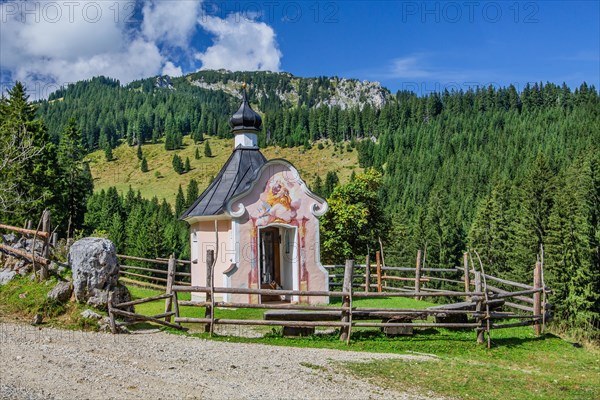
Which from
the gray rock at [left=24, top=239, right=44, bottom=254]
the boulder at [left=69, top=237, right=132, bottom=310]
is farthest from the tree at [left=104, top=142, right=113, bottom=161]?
the boulder at [left=69, top=237, right=132, bottom=310]

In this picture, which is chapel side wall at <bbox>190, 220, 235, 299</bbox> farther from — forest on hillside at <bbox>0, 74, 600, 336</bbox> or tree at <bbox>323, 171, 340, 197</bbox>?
tree at <bbox>323, 171, 340, 197</bbox>

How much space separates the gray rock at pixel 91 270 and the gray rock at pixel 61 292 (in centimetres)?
26

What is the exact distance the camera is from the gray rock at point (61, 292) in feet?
49.8

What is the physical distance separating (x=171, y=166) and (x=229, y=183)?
12823 cm

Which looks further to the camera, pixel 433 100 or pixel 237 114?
pixel 433 100

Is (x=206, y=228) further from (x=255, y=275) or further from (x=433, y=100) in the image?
(x=433, y=100)

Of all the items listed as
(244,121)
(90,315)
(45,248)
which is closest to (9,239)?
(45,248)

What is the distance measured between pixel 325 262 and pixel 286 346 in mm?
18961

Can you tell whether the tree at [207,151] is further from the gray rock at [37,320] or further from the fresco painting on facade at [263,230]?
the gray rock at [37,320]

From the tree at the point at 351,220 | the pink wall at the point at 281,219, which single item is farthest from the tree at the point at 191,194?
the pink wall at the point at 281,219

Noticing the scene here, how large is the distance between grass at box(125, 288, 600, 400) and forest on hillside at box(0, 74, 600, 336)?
608 inches

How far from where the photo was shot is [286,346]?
1412 centimetres

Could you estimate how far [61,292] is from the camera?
15227 mm

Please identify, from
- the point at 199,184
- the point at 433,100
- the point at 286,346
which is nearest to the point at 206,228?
the point at 286,346
